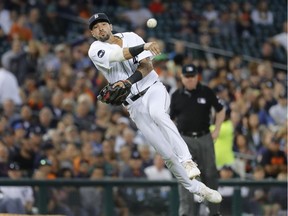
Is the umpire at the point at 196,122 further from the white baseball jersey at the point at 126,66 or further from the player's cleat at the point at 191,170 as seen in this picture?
the player's cleat at the point at 191,170

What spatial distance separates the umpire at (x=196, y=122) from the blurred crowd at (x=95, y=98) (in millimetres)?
1755

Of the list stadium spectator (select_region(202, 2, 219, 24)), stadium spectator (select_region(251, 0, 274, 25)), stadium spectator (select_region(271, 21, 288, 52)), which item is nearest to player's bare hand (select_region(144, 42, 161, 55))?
stadium spectator (select_region(271, 21, 288, 52))

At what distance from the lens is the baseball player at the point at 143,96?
10.2 meters

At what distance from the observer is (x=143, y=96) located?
10586 millimetres

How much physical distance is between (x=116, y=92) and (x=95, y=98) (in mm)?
6526

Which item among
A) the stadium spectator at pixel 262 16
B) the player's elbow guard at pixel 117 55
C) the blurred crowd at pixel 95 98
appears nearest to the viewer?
the player's elbow guard at pixel 117 55

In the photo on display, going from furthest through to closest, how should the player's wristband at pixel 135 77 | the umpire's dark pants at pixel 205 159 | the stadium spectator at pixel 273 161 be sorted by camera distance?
the stadium spectator at pixel 273 161
the umpire's dark pants at pixel 205 159
the player's wristband at pixel 135 77

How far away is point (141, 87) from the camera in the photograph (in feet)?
34.9

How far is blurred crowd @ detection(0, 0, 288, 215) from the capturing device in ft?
46.6

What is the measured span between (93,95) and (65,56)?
42.7 inches

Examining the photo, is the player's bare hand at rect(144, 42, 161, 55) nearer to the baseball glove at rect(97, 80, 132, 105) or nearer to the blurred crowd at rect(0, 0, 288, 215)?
the baseball glove at rect(97, 80, 132, 105)

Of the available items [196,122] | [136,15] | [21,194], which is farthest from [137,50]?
[136,15]

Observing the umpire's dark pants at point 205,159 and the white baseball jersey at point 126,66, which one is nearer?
the white baseball jersey at point 126,66

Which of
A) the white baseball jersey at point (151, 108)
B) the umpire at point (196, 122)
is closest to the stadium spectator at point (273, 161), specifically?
the umpire at point (196, 122)
